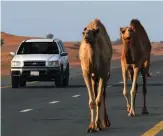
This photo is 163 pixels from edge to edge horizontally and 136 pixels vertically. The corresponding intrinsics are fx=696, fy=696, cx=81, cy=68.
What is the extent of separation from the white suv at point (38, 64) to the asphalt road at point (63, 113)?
72.1 inches

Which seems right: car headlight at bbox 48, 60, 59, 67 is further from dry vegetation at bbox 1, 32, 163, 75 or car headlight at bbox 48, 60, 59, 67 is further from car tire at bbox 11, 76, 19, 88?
dry vegetation at bbox 1, 32, 163, 75

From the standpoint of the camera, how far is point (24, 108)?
1903cm

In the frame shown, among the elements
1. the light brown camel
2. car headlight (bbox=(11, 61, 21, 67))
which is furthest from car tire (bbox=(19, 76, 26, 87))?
the light brown camel

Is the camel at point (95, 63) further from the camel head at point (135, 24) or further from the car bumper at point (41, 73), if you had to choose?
the car bumper at point (41, 73)

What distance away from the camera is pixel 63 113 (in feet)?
56.5

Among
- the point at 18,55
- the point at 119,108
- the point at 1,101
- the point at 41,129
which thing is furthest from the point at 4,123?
the point at 18,55

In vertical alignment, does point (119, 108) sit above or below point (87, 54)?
below

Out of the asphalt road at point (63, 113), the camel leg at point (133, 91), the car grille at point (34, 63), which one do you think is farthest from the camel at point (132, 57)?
the car grille at point (34, 63)

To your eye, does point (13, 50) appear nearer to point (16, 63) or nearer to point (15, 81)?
point (16, 63)

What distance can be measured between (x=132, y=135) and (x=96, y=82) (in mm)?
2264

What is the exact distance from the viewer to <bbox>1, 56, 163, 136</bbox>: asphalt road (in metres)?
13.5

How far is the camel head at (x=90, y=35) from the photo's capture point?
510 inches

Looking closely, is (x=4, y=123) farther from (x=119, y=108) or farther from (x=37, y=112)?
(x=119, y=108)

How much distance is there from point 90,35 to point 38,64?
15.3 metres
